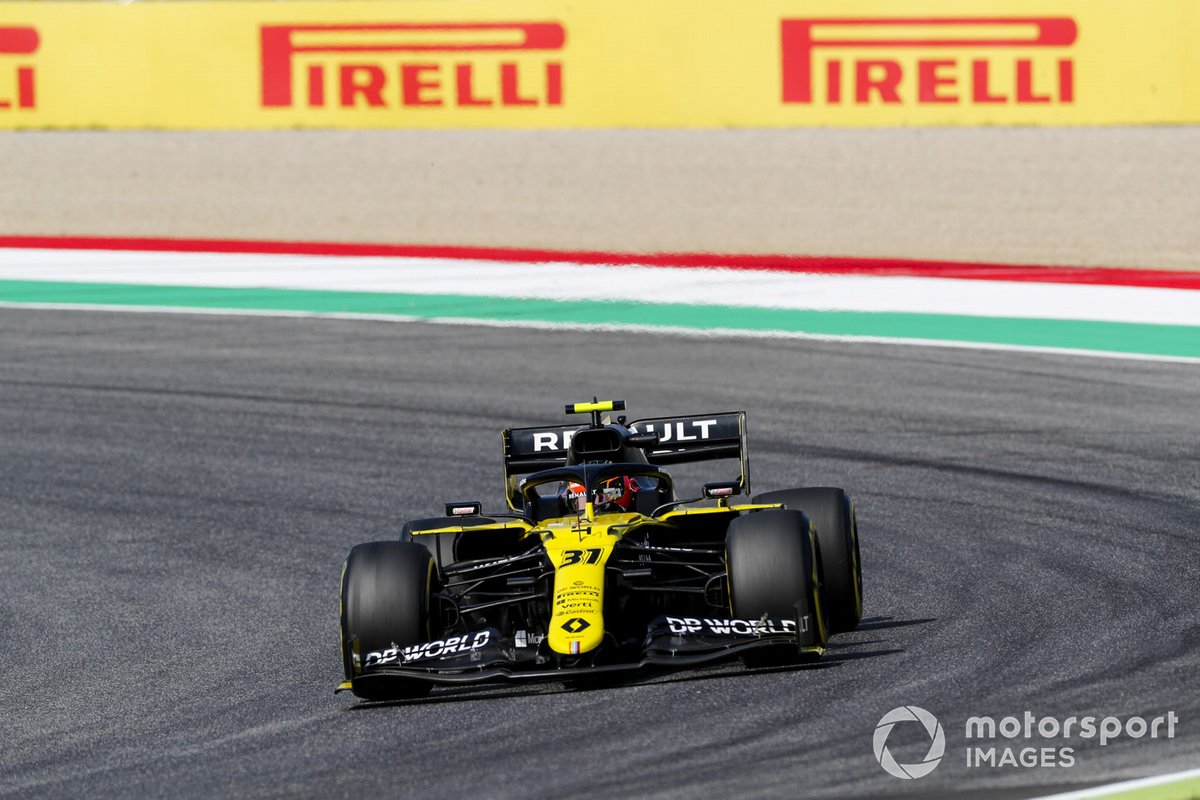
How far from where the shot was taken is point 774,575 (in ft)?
26.1

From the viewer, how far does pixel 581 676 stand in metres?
7.72

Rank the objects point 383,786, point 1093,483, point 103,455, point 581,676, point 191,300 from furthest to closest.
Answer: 1. point 191,300
2. point 103,455
3. point 1093,483
4. point 581,676
5. point 383,786

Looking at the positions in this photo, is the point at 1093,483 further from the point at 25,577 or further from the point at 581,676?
the point at 25,577

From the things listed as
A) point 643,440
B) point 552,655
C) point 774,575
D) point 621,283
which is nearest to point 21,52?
point 621,283

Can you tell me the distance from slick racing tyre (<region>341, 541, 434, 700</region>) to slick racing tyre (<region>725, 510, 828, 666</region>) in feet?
4.12

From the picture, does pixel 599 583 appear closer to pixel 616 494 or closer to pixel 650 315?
pixel 616 494

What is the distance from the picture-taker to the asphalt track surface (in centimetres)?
699

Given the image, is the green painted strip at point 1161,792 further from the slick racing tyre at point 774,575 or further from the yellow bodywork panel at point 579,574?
the yellow bodywork panel at point 579,574

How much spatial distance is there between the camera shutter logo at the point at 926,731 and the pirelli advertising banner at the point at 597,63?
47.5 feet

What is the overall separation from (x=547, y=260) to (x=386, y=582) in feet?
38.8

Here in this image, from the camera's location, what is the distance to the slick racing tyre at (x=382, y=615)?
7961 millimetres

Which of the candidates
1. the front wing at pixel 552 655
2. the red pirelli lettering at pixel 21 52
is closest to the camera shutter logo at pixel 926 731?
the front wing at pixel 552 655

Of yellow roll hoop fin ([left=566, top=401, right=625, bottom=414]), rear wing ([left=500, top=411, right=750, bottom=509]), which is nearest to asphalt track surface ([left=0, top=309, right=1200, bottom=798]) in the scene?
rear wing ([left=500, top=411, right=750, bottom=509])

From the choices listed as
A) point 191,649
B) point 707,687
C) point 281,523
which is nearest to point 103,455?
point 281,523
